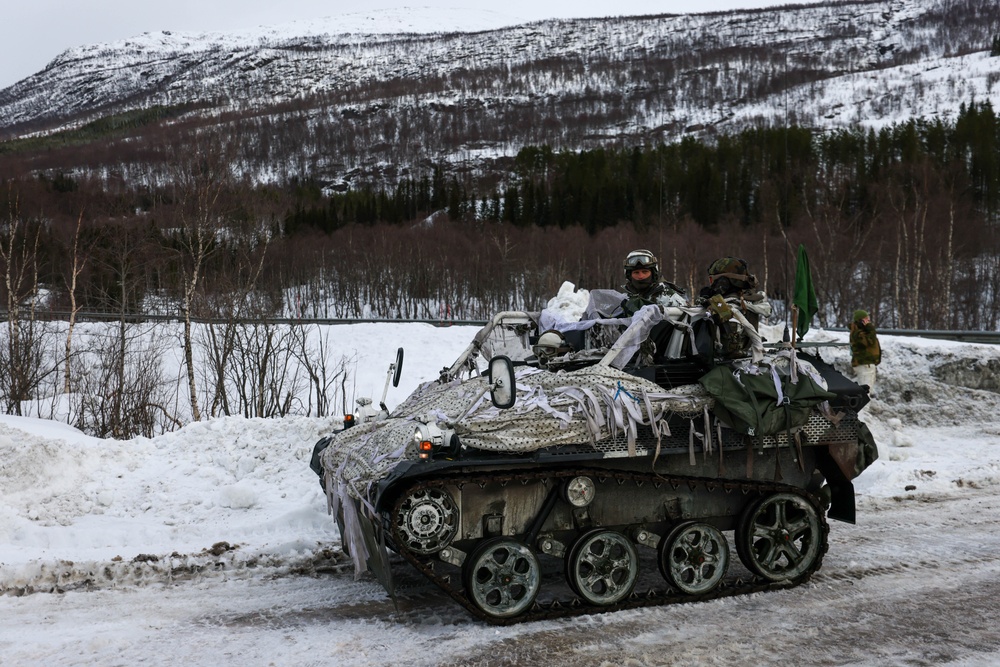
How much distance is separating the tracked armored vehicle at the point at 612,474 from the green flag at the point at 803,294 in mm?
270

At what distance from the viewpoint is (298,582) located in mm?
6508

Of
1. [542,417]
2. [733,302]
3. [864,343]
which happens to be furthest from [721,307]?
[864,343]

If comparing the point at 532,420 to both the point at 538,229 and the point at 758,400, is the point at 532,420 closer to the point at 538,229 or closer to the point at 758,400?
the point at 758,400

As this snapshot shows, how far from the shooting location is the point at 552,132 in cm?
12344

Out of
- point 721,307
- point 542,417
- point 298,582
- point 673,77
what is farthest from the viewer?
point 673,77

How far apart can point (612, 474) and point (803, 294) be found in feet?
7.49

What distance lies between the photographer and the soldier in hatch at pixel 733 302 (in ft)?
21.4

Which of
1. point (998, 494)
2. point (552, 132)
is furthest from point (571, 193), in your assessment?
point (998, 494)

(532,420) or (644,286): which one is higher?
(644,286)

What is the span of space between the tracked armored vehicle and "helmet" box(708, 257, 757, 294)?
631mm

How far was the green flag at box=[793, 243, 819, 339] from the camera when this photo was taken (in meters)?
6.57

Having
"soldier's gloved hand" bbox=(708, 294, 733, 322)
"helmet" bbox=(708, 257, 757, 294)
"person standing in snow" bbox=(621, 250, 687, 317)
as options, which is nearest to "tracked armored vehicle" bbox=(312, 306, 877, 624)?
"soldier's gloved hand" bbox=(708, 294, 733, 322)

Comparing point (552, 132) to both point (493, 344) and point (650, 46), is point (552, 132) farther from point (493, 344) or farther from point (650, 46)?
point (493, 344)

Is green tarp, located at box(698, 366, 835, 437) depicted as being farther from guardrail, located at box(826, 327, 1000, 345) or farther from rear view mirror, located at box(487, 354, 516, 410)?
guardrail, located at box(826, 327, 1000, 345)
